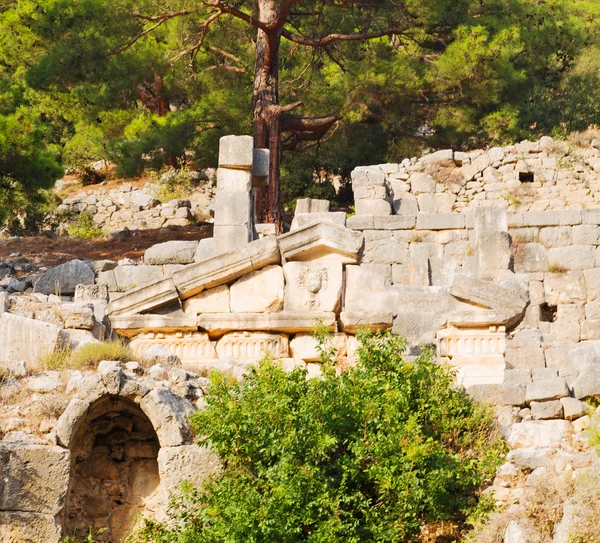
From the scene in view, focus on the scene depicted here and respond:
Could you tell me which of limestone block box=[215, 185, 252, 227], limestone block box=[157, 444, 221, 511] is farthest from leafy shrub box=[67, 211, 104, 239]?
limestone block box=[157, 444, 221, 511]

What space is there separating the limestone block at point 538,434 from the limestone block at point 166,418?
273 centimetres

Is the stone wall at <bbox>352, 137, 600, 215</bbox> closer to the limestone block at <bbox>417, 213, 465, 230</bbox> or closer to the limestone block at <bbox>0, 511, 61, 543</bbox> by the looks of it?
the limestone block at <bbox>417, 213, 465, 230</bbox>

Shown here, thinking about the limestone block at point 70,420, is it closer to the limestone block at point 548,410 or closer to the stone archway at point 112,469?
the stone archway at point 112,469

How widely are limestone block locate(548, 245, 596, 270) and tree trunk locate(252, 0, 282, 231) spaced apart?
5.11m

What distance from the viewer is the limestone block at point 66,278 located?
61.1 ft

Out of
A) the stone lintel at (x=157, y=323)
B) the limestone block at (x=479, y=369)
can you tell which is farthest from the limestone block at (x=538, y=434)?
the stone lintel at (x=157, y=323)

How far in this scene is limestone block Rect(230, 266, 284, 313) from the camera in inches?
534

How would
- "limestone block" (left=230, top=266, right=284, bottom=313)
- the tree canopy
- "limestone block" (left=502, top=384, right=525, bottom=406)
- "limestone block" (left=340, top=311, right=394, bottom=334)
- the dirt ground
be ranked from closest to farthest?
"limestone block" (left=502, top=384, right=525, bottom=406), "limestone block" (left=340, top=311, right=394, bottom=334), "limestone block" (left=230, top=266, right=284, bottom=313), the dirt ground, the tree canopy

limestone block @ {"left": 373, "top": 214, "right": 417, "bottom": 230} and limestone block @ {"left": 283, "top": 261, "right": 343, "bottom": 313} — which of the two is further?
limestone block @ {"left": 373, "top": 214, "right": 417, "bottom": 230}

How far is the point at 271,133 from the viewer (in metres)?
23.6

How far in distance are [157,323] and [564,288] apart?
803 cm

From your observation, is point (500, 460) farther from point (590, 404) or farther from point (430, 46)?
point (430, 46)

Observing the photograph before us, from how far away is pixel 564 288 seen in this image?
19656 millimetres

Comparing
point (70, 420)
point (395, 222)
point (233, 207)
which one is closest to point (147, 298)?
point (70, 420)
